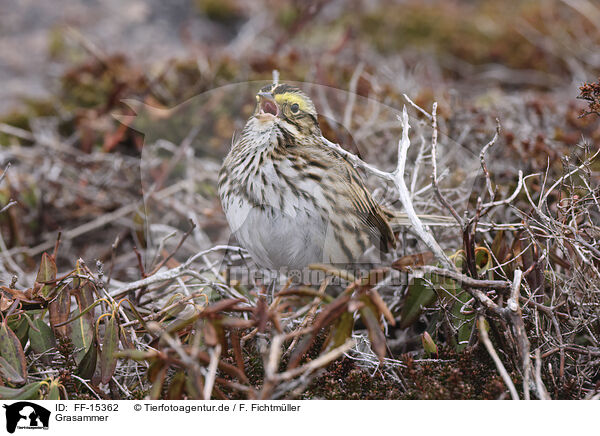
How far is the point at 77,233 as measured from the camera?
3.12 metres

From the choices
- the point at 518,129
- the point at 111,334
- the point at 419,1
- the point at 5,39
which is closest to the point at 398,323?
the point at 111,334

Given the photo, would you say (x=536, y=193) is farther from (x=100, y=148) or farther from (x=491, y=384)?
(x=100, y=148)

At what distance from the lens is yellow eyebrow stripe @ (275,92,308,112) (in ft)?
6.00

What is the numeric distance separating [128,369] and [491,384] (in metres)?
1.13

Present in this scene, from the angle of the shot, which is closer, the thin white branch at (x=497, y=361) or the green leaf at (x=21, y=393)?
the thin white branch at (x=497, y=361)

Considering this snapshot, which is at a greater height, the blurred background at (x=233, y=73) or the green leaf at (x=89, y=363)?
the blurred background at (x=233, y=73)

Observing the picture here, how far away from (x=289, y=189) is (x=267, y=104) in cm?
A: 28

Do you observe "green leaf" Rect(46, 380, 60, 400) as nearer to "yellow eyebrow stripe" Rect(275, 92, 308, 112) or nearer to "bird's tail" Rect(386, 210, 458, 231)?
"yellow eyebrow stripe" Rect(275, 92, 308, 112)

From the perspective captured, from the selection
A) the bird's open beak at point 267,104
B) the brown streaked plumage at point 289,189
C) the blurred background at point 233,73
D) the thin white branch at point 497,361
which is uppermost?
the blurred background at point 233,73

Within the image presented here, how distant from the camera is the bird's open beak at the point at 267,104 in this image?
1.83 meters

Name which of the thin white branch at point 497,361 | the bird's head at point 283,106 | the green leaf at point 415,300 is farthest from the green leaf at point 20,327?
the thin white branch at point 497,361
